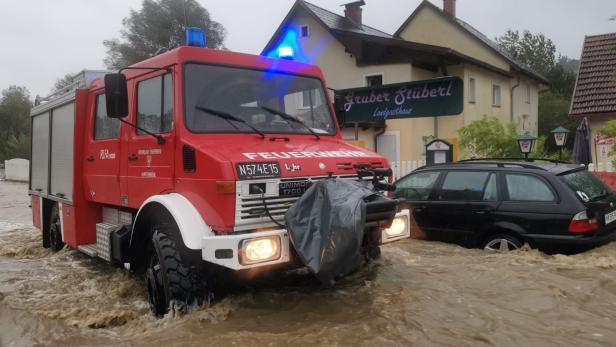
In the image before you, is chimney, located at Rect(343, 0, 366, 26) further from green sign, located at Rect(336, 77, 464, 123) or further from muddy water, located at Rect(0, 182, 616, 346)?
muddy water, located at Rect(0, 182, 616, 346)

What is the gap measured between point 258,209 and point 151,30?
147ft

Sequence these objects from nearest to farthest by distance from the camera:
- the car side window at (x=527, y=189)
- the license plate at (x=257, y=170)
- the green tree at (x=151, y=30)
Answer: the license plate at (x=257, y=170) < the car side window at (x=527, y=189) < the green tree at (x=151, y=30)

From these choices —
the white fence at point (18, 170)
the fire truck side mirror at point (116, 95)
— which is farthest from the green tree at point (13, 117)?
the fire truck side mirror at point (116, 95)

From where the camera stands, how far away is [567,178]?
20.7 ft

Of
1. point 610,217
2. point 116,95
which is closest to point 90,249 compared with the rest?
point 116,95

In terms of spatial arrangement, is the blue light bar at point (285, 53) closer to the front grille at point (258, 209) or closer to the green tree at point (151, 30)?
the front grille at point (258, 209)

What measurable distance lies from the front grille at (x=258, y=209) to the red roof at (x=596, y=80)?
16513 mm

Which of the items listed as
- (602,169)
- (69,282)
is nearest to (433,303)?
(69,282)

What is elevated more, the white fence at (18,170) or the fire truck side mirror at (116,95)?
the fire truck side mirror at (116,95)

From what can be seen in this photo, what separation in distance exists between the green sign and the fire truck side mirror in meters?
5.55

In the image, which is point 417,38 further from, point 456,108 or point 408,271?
point 408,271

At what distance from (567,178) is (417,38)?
22.6 metres

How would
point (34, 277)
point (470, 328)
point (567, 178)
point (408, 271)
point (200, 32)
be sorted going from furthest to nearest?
point (34, 277) < point (567, 178) < point (408, 271) < point (200, 32) < point (470, 328)

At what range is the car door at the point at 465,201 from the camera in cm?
675
